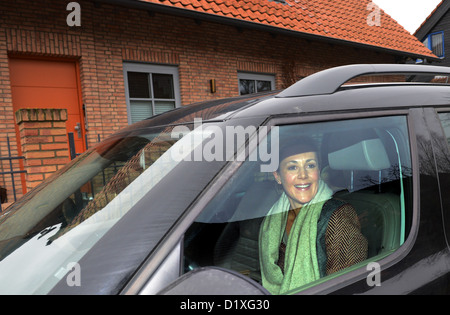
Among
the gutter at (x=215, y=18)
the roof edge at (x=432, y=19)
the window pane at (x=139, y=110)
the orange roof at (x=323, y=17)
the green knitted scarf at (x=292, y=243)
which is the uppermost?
the roof edge at (x=432, y=19)

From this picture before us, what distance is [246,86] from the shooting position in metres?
8.36

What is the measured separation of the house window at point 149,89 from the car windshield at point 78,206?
522cm

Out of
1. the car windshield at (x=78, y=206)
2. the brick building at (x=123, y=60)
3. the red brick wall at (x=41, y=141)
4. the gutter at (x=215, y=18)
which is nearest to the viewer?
the car windshield at (x=78, y=206)

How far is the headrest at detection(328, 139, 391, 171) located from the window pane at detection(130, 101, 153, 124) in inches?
222

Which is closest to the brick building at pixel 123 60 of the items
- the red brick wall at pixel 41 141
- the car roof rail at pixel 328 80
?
the red brick wall at pixel 41 141

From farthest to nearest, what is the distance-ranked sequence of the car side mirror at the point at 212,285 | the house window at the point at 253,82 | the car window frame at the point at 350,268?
the house window at the point at 253,82 → the car window frame at the point at 350,268 → the car side mirror at the point at 212,285

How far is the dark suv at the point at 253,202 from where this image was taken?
0.90 meters

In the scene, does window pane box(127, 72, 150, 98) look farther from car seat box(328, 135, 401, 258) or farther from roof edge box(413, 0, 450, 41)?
roof edge box(413, 0, 450, 41)

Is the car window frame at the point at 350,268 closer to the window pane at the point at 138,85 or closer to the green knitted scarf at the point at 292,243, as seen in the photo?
the green knitted scarf at the point at 292,243

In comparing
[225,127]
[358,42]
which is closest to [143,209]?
[225,127]

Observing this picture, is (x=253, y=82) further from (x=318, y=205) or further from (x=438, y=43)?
(x=438, y=43)

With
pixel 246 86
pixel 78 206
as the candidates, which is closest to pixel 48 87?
pixel 246 86

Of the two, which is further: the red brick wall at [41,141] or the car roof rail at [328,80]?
the red brick wall at [41,141]
